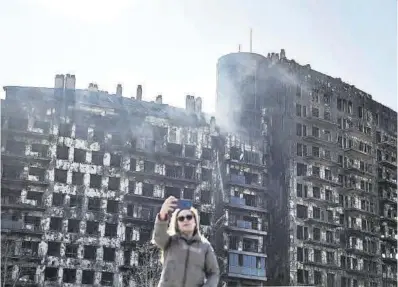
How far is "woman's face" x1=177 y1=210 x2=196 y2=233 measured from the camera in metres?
5.04

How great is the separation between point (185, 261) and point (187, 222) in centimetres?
33

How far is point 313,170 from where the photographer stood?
61000mm

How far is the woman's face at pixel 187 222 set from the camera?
199 inches

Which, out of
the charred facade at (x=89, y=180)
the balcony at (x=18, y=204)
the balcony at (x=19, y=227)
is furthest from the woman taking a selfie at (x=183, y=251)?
the balcony at (x=18, y=204)

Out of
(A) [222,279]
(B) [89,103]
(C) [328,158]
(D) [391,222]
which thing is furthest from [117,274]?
(D) [391,222]

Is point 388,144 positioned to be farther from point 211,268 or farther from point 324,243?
point 211,268

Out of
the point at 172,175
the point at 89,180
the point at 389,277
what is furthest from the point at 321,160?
the point at 89,180

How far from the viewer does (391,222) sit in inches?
2680

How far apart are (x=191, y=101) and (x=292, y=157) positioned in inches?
453

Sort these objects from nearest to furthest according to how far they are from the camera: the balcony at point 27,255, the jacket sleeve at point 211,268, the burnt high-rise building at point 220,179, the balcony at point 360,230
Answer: the jacket sleeve at point 211,268
the balcony at point 27,255
the burnt high-rise building at point 220,179
the balcony at point 360,230

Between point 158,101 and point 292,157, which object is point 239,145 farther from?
point 158,101

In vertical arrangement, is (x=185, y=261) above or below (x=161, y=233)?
below

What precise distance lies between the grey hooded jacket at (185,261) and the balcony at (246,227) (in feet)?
162

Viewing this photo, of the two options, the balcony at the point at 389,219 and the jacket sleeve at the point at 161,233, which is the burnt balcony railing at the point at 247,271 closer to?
the balcony at the point at 389,219
